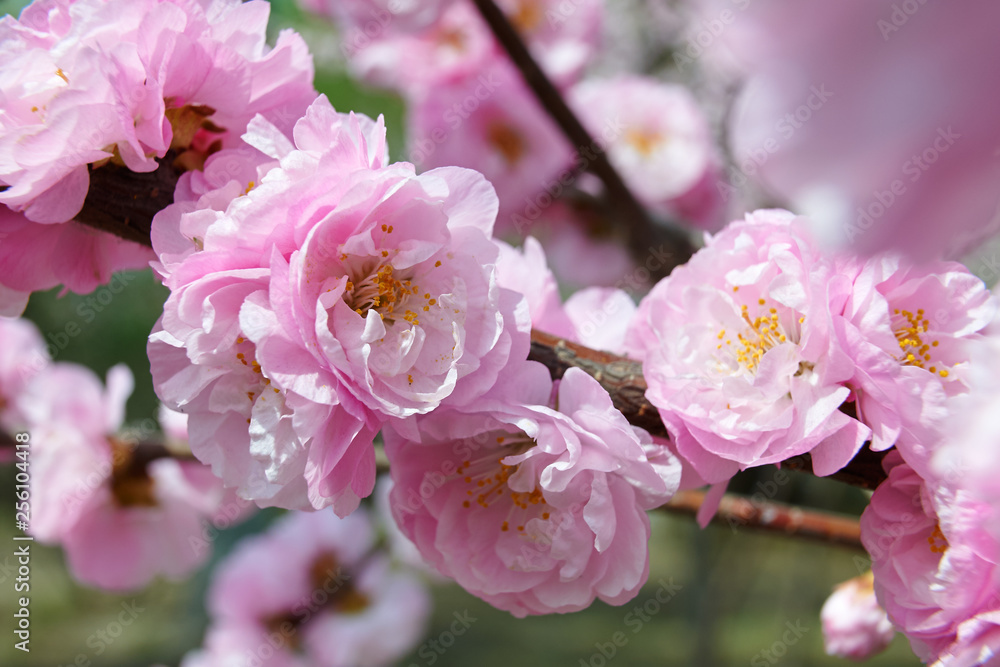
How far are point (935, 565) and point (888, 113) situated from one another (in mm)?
302

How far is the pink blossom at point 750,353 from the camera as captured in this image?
355 millimetres

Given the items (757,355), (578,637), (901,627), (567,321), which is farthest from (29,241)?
(578,637)

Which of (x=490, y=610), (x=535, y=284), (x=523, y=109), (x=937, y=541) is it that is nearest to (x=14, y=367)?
(x=523, y=109)

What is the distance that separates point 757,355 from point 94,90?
0.39 meters

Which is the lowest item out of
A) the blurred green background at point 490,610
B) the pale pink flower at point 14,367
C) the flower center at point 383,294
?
the blurred green background at point 490,610

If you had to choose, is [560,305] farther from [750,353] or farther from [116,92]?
[116,92]

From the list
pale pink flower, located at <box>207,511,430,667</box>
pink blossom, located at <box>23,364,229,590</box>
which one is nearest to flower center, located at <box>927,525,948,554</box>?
pink blossom, located at <box>23,364,229,590</box>

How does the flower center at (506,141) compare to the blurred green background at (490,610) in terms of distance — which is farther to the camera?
the blurred green background at (490,610)

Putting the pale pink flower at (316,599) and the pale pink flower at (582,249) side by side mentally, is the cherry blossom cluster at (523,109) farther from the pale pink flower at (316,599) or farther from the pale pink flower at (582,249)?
the pale pink flower at (316,599)

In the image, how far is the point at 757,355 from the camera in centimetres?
41

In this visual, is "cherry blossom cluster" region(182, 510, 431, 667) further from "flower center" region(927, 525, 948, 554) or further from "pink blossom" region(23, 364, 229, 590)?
"flower center" region(927, 525, 948, 554)

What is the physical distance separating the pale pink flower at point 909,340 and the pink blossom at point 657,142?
0.84 meters

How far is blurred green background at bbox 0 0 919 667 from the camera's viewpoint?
1771 mm

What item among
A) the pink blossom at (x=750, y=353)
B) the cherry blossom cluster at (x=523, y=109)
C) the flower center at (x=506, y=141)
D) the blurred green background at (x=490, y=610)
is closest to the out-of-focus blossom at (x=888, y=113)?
the pink blossom at (x=750, y=353)
